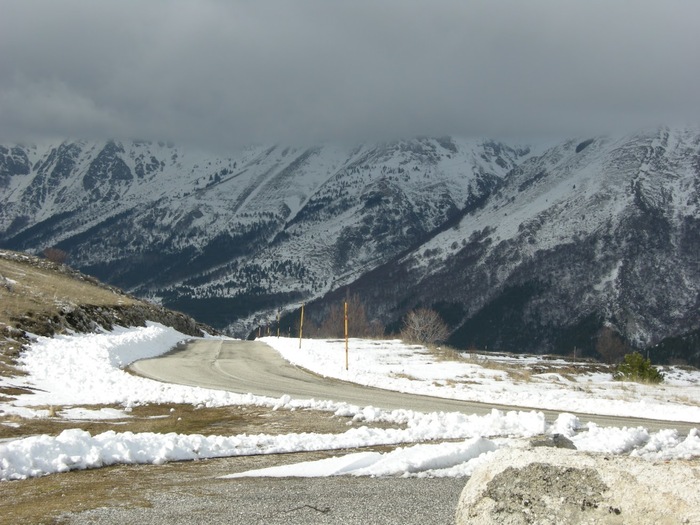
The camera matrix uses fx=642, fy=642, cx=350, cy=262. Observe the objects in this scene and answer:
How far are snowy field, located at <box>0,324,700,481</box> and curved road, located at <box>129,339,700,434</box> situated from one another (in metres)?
1.43

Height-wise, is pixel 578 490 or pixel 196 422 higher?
pixel 578 490

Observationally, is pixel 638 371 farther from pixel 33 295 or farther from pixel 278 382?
pixel 33 295

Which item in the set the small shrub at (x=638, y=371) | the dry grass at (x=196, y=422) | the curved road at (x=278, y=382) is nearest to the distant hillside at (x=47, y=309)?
the curved road at (x=278, y=382)

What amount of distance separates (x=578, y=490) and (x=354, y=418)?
12.4 metres

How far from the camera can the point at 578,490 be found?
5.29 meters

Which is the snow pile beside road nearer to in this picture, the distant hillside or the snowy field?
the snowy field

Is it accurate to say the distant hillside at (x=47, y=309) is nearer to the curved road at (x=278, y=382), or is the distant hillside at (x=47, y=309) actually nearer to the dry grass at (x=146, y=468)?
the curved road at (x=278, y=382)

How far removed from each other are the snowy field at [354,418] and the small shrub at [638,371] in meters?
6.40

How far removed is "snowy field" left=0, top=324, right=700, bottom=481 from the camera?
11156mm

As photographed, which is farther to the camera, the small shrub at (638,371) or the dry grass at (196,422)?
the small shrub at (638,371)

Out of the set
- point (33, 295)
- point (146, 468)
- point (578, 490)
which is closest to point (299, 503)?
point (146, 468)

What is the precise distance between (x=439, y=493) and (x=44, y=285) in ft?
185

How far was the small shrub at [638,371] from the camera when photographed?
122 ft

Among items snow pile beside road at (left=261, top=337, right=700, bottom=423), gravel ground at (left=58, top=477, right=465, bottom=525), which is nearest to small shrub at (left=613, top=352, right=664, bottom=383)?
snow pile beside road at (left=261, top=337, right=700, bottom=423)
